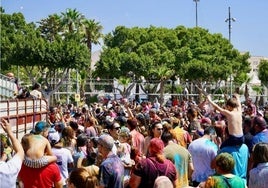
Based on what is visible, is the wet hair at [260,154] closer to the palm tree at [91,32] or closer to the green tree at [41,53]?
the green tree at [41,53]

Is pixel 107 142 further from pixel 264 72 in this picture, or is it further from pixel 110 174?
pixel 264 72

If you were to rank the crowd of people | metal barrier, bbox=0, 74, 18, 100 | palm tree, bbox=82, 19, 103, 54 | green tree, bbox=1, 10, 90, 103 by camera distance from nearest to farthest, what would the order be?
1. the crowd of people
2. metal barrier, bbox=0, 74, 18, 100
3. green tree, bbox=1, 10, 90, 103
4. palm tree, bbox=82, 19, 103, 54

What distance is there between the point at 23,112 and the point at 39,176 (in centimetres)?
1202

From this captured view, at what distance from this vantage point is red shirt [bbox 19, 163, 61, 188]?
6.26 meters

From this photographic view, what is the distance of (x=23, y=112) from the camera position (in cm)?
1798

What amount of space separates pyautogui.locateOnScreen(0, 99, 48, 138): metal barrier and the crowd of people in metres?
6.04

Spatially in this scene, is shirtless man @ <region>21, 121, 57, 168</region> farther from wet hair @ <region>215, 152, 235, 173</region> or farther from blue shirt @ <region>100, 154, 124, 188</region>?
wet hair @ <region>215, 152, 235, 173</region>

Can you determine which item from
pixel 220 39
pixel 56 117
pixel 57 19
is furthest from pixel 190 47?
pixel 56 117

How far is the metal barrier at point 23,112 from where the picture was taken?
16.4 metres

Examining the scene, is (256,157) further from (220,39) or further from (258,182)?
(220,39)

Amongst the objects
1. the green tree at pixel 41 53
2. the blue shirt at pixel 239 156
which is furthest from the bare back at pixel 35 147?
the green tree at pixel 41 53

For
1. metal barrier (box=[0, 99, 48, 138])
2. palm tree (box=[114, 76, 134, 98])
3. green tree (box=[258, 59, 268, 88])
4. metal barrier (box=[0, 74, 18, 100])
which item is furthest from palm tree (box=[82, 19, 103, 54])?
metal barrier (box=[0, 99, 48, 138])

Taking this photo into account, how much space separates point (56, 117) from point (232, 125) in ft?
32.1

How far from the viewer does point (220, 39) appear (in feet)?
217
